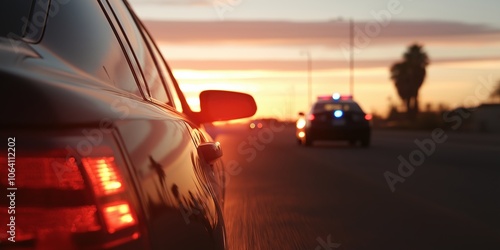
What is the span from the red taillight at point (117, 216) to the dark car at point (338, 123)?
1166 inches

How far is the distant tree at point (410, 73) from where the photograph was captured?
89562mm

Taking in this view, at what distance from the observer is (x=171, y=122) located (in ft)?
9.74

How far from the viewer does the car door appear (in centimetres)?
209

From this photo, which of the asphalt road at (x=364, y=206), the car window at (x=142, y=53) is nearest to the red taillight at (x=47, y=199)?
the car window at (x=142, y=53)

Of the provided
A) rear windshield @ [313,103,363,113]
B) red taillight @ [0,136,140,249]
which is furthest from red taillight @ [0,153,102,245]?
rear windshield @ [313,103,363,113]

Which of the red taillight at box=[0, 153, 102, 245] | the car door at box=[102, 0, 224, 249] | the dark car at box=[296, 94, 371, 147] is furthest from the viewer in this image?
the dark car at box=[296, 94, 371, 147]

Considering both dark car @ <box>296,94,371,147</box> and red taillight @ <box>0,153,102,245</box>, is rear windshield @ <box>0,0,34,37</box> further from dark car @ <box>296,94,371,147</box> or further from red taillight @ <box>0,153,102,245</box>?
dark car @ <box>296,94,371,147</box>

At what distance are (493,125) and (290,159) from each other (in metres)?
54.1

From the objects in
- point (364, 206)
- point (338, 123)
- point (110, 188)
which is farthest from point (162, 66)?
point (338, 123)

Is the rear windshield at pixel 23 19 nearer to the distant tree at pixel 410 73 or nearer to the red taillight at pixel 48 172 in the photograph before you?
A: the red taillight at pixel 48 172

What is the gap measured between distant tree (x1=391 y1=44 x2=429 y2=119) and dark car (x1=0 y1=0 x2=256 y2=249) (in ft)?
289

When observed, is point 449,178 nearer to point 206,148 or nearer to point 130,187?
point 206,148

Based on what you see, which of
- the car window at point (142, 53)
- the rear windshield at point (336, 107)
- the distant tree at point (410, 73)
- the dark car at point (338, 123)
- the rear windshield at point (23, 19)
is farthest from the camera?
the distant tree at point (410, 73)

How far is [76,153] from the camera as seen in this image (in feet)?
6.15
